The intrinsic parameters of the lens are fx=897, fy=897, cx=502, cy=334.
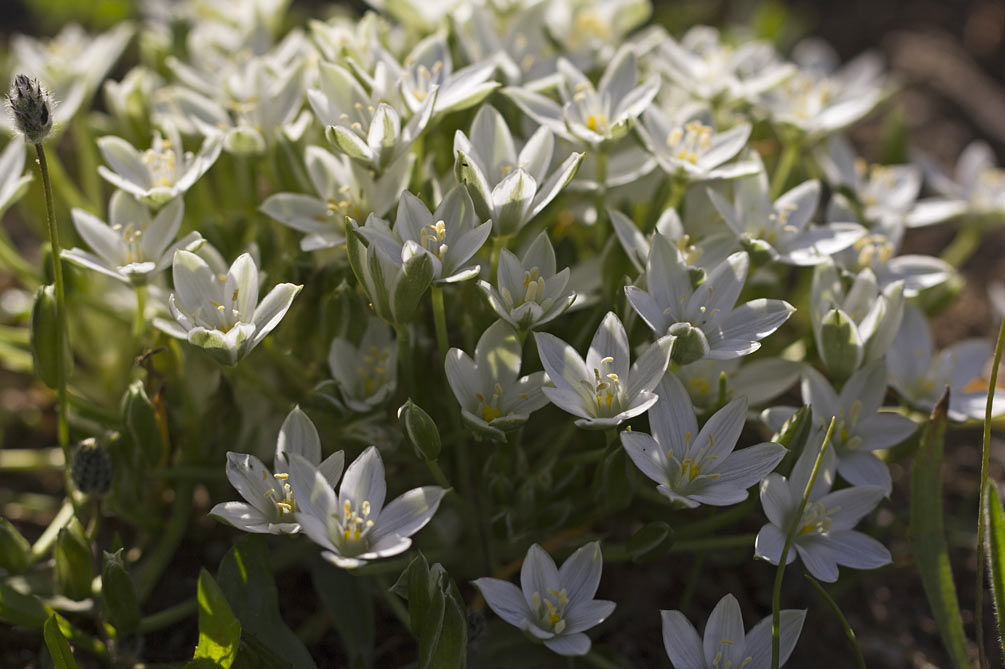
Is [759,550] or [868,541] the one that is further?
[868,541]

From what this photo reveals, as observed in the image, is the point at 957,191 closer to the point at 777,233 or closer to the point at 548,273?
the point at 777,233

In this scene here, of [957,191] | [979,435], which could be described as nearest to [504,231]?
[957,191]

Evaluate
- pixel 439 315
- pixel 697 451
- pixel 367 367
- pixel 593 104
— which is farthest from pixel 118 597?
pixel 593 104

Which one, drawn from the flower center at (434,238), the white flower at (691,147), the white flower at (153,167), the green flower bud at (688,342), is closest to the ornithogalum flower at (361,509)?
the flower center at (434,238)

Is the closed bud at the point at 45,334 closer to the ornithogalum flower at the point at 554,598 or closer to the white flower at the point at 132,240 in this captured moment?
the white flower at the point at 132,240

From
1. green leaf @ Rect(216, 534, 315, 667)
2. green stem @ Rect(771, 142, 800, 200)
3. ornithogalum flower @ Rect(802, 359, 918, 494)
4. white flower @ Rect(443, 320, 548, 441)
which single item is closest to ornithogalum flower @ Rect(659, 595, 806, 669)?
ornithogalum flower @ Rect(802, 359, 918, 494)

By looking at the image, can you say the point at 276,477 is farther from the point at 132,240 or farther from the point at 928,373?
the point at 928,373

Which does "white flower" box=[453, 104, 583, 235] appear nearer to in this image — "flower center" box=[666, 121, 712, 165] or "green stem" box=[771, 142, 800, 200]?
"flower center" box=[666, 121, 712, 165]
